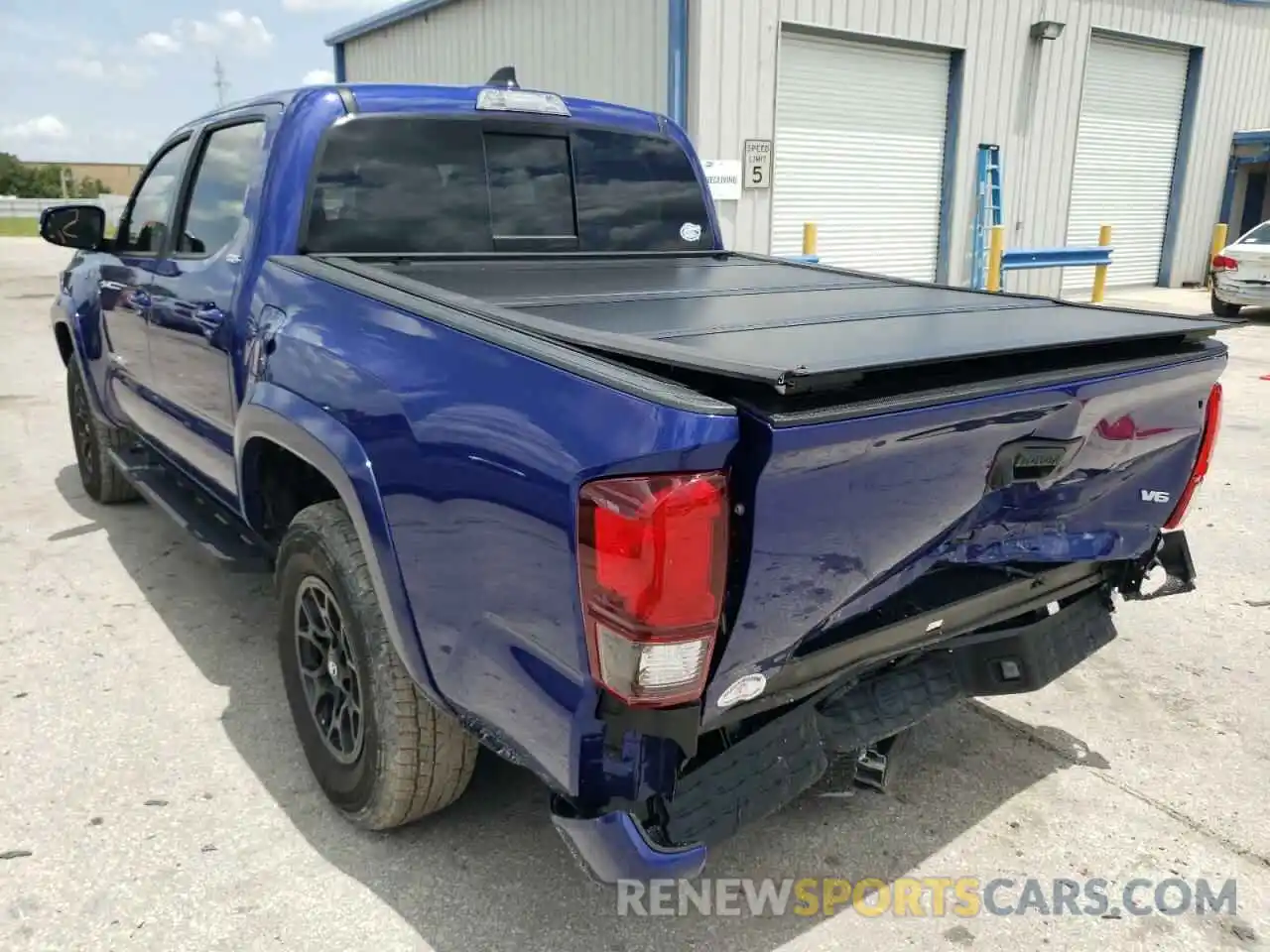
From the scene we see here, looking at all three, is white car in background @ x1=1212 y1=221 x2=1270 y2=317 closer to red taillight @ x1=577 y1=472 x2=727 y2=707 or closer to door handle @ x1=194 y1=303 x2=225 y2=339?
door handle @ x1=194 y1=303 x2=225 y2=339

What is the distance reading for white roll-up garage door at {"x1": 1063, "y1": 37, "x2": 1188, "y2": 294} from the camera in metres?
16.3

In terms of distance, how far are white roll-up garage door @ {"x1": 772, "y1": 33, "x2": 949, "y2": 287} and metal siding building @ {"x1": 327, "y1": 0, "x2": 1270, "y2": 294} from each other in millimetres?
27

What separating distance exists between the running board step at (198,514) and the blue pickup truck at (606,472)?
3 cm

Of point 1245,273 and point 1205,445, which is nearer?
point 1205,445

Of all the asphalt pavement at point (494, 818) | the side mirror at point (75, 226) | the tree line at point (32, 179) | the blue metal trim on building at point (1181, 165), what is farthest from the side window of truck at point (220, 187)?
the tree line at point (32, 179)

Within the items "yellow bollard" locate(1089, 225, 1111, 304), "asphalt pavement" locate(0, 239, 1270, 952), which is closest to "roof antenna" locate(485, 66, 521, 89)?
"asphalt pavement" locate(0, 239, 1270, 952)

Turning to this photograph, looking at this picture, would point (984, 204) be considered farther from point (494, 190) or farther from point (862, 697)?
point (862, 697)

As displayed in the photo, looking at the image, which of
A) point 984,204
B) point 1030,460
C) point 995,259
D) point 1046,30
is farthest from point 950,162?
point 1030,460

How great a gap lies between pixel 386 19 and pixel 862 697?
17.2m

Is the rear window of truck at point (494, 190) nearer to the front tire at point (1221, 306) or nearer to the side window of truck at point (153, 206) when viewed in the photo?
the side window of truck at point (153, 206)

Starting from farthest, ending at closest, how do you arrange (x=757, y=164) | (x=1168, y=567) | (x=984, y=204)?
1. (x=984, y=204)
2. (x=757, y=164)
3. (x=1168, y=567)

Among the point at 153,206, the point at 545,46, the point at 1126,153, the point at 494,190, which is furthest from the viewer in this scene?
the point at 1126,153

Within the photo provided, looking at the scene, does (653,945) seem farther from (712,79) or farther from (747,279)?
(712,79)

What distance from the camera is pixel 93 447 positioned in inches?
213
